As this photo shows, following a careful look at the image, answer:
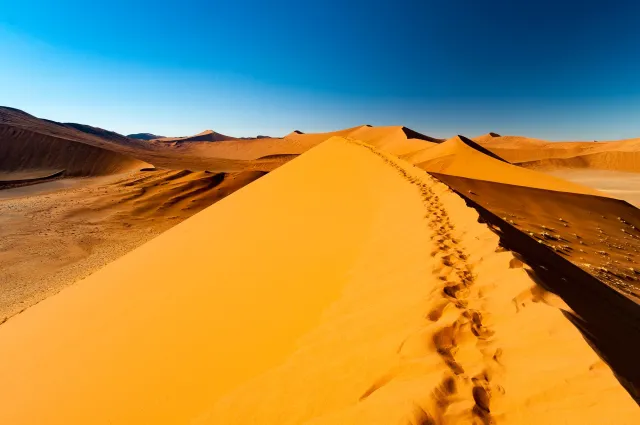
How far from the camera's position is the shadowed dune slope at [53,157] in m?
35.6

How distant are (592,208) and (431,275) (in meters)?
12.4

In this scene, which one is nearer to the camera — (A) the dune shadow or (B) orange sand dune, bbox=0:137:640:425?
(B) orange sand dune, bbox=0:137:640:425

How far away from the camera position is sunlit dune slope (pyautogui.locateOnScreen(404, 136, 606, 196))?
711 inches

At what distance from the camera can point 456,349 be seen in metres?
2.14

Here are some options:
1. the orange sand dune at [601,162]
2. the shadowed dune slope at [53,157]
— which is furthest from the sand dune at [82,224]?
the orange sand dune at [601,162]

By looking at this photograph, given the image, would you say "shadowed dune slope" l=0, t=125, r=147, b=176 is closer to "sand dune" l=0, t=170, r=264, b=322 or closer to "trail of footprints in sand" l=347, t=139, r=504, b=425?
"sand dune" l=0, t=170, r=264, b=322

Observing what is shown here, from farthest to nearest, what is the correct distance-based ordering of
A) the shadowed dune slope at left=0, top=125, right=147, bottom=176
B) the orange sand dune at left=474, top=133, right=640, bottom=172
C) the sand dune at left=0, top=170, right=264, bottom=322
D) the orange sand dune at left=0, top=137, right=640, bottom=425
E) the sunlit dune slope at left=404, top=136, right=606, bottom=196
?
1. the orange sand dune at left=474, top=133, right=640, bottom=172
2. the shadowed dune slope at left=0, top=125, right=147, bottom=176
3. the sunlit dune slope at left=404, top=136, right=606, bottom=196
4. the sand dune at left=0, top=170, right=264, bottom=322
5. the orange sand dune at left=0, top=137, right=640, bottom=425

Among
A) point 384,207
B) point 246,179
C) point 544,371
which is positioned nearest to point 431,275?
point 544,371

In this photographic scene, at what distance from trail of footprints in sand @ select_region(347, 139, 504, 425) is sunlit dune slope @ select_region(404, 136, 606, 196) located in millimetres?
17101

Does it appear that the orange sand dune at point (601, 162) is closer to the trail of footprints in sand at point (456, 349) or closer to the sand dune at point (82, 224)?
the sand dune at point (82, 224)

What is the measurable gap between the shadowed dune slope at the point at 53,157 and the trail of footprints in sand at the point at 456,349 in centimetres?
A: 3845

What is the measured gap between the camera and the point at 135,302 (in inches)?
181

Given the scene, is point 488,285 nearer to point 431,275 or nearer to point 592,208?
point 431,275

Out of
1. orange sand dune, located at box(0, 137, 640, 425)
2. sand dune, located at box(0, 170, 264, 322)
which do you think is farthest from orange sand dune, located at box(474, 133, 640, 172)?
orange sand dune, located at box(0, 137, 640, 425)
